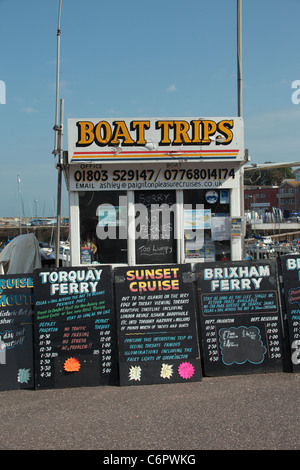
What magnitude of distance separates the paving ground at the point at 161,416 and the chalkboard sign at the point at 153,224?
300 cm

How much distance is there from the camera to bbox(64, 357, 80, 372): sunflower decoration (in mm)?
5176

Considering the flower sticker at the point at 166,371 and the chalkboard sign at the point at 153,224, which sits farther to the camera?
the chalkboard sign at the point at 153,224

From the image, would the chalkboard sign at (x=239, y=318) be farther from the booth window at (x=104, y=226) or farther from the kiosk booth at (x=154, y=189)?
the booth window at (x=104, y=226)

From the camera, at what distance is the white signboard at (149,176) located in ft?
25.3

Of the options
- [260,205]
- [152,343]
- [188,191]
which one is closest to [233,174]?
[188,191]

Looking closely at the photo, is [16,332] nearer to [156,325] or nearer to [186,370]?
[156,325]

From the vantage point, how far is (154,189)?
7762 mm

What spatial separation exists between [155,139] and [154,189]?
87 centimetres

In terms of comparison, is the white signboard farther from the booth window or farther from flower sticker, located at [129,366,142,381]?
flower sticker, located at [129,366,142,381]

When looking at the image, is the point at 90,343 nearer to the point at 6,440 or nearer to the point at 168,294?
the point at 168,294

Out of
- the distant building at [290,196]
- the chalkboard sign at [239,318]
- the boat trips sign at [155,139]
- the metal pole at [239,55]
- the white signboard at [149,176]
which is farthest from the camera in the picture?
the distant building at [290,196]

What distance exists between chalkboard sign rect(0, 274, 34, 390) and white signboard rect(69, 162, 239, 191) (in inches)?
Answer: 110

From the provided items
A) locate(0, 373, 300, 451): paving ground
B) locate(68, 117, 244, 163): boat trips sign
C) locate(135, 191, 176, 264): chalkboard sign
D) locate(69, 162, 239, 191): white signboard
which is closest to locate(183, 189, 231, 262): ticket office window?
locate(69, 162, 239, 191): white signboard

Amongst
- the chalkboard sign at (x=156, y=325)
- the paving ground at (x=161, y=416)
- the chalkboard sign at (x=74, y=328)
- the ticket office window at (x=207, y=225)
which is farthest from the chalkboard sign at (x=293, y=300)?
the ticket office window at (x=207, y=225)
